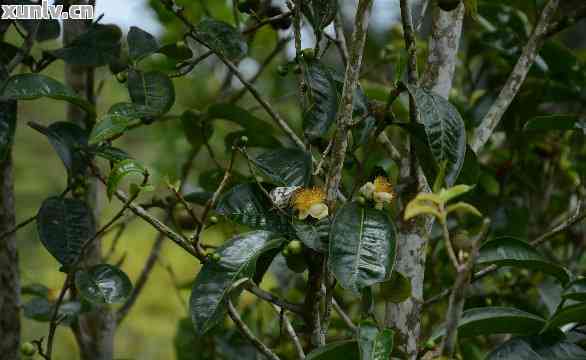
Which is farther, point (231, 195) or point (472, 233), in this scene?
point (472, 233)

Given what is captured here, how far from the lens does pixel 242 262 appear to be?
0.83 meters

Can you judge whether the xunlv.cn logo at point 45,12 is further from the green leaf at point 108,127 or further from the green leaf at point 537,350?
the green leaf at point 537,350

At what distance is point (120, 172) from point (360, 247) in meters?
0.31

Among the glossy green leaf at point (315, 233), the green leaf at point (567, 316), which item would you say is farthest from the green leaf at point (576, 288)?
the glossy green leaf at point (315, 233)

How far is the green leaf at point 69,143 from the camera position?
39.9 inches

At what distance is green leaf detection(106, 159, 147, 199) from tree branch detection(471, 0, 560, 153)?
18.3 inches

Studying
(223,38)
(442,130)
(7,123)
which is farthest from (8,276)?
(442,130)

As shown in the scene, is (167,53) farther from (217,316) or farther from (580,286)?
(580,286)

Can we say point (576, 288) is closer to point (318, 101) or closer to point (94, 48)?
point (318, 101)

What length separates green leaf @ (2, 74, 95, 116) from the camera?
36.5 inches

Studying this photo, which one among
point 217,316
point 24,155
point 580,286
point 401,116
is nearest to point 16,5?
point 217,316

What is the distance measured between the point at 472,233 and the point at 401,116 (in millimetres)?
284

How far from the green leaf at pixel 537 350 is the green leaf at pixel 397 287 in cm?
12

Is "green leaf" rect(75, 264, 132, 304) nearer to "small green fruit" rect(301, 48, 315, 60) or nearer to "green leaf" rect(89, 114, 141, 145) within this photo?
"green leaf" rect(89, 114, 141, 145)
